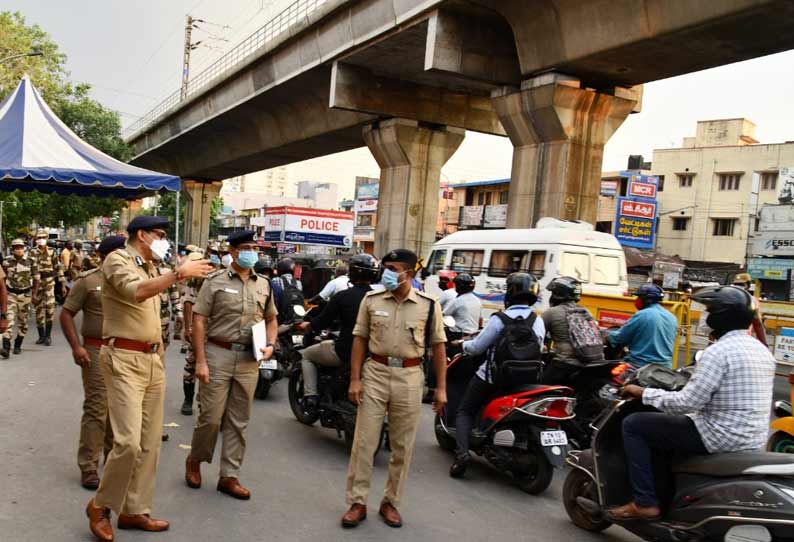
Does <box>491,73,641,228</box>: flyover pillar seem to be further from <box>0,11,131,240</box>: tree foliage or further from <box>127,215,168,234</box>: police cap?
<box>0,11,131,240</box>: tree foliage

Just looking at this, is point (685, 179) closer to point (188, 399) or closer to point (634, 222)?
point (634, 222)

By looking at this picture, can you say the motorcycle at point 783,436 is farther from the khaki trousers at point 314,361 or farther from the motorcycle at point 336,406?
the khaki trousers at point 314,361

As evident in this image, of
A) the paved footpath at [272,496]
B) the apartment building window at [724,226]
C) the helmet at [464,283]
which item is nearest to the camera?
the paved footpath at [272,496]

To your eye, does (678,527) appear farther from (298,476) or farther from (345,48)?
(345,48)

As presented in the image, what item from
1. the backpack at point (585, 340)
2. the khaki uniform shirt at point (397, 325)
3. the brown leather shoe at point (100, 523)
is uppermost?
the khaki uniform shirt at point (397, 325)

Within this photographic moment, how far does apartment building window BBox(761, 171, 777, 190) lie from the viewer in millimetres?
42156

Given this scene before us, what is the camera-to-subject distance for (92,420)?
5.00 metres

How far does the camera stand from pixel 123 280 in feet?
13.0

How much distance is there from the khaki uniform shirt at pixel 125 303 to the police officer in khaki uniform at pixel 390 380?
4.51 ft

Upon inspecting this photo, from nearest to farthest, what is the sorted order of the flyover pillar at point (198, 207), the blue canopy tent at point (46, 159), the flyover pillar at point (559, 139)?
the blue canopy tent at point (46, 159) → the flyover pillar at point (559, 139) → the flyover pillar at point (198, 207)

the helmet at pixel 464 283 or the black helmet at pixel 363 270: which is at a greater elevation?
the black helmet at pixel 363 270

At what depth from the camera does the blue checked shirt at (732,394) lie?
3889 mm

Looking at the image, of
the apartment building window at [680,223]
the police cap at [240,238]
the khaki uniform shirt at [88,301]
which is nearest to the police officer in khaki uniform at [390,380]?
the police cap at [240,238]

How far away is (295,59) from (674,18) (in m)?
12.7
